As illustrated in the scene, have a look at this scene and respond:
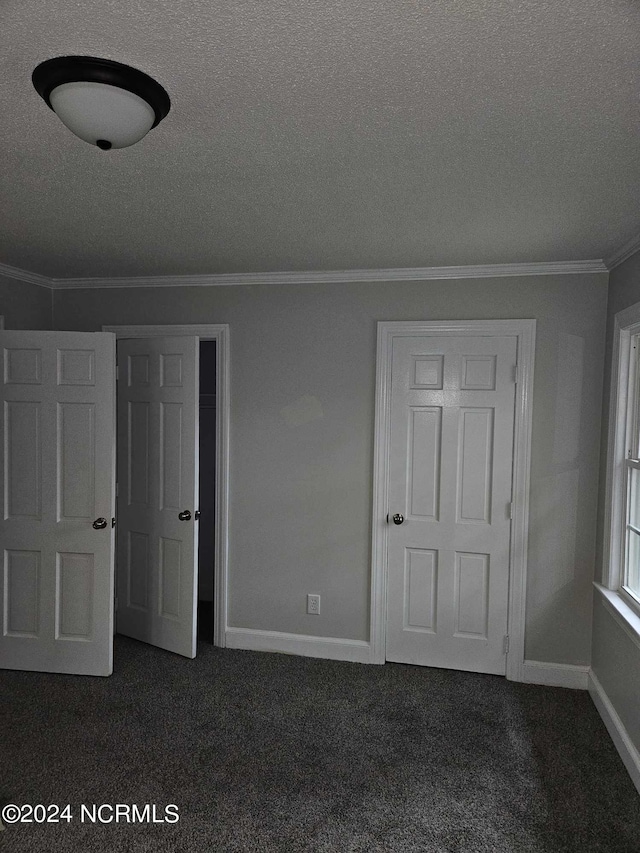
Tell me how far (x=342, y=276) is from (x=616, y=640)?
2.54 metres

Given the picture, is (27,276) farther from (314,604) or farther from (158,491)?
(314,604)

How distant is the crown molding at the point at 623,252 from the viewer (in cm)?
280

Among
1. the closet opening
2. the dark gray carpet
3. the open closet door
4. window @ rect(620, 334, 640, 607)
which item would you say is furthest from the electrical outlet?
window @ rect(620, 334, 640, 607)

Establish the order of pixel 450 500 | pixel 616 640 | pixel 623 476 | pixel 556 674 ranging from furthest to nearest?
1. pixel 450 500
2. pixel 556 674
3. pixel 623 476
4. pixel 616 640

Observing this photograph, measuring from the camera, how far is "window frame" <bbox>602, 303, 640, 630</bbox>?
9.95 ft

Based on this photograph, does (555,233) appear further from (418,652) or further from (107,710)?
(107,710)

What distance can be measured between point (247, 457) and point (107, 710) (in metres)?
1.65

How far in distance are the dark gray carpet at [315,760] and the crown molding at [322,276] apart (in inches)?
95.6

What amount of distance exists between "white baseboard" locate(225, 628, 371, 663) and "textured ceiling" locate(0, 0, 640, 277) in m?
2.44

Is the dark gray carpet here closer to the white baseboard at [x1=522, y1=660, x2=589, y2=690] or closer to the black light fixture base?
the white baseboard at [x1=522, y1=660, x2=589, y2=690]

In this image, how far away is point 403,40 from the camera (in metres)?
1.30

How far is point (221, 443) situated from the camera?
12.8 ft

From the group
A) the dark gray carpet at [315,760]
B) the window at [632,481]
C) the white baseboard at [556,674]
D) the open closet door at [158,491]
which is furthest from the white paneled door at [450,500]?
the open closet door at [158,491]

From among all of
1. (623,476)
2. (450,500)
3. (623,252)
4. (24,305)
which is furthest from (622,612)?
(24,305)
